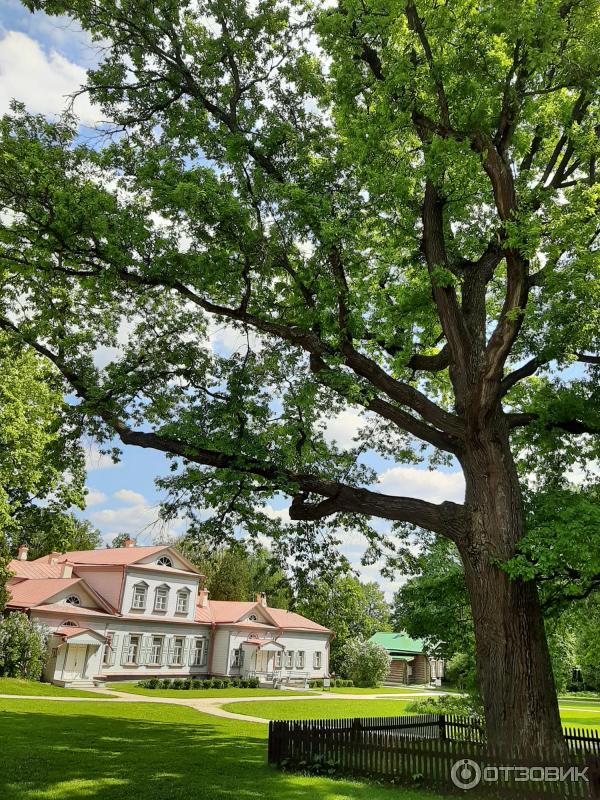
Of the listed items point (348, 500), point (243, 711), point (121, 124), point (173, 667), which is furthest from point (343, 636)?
point (121, 124)

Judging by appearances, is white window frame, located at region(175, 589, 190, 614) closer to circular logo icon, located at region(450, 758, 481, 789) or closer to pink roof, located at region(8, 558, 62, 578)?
pink roof, located at region(8, 558, 62, 578)

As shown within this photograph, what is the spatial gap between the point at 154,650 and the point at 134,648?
1.60 meters

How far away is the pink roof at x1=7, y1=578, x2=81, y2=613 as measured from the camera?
31.9 m

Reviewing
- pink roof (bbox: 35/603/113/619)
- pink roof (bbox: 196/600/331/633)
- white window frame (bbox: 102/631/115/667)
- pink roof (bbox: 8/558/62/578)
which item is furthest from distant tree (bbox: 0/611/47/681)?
pink roof (bbox: 196/600/331/633)

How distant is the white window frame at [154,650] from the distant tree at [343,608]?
393 inches

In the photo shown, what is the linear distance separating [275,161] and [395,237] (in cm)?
312

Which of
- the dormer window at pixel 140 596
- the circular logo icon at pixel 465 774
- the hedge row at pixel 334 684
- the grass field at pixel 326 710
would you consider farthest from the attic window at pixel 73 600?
the circular logo icon at pixel 465 774

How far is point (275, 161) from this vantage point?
527 inches

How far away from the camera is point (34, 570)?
38.0 metres

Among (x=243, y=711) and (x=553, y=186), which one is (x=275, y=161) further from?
(x=243, y=711)

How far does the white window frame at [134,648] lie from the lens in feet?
117

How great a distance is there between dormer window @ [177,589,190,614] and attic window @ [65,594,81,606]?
685cm

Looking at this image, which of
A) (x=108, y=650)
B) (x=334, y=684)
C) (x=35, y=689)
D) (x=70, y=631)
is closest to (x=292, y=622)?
(x=334, y=684)

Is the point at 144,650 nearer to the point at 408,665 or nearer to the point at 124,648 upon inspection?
the point at 124,648
